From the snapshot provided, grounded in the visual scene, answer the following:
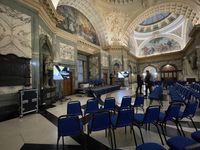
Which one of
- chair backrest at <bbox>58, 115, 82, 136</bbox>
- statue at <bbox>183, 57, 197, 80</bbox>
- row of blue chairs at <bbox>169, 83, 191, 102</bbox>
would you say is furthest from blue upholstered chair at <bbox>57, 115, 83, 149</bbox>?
statue at <bbox>183, 57, 197, 80</bbox>

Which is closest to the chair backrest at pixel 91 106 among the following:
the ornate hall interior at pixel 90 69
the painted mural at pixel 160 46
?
the ornate hall interior at pixel 90 69

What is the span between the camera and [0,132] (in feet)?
14.1

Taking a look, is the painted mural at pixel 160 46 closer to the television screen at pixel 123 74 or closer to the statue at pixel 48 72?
the television screen at pixel 123 74

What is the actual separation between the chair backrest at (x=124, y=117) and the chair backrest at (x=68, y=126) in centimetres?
85

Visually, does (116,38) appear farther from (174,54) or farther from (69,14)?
(174,54)

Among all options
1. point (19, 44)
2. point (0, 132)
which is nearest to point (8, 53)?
point (19, 44)

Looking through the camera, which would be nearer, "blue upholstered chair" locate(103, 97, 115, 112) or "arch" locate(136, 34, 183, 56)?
"blue upholstered chair" locate(103, 97, 115, 112)

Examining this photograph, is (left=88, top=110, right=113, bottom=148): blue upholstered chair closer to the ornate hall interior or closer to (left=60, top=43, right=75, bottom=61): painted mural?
the ornate hall interior

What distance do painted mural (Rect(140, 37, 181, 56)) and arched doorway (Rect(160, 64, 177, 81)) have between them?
10.5ft

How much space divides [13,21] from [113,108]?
5490mm

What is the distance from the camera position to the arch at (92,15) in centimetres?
1551

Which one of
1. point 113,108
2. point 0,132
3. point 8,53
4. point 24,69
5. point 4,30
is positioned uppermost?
point 4,30

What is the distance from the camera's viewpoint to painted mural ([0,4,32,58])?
19.4 ft

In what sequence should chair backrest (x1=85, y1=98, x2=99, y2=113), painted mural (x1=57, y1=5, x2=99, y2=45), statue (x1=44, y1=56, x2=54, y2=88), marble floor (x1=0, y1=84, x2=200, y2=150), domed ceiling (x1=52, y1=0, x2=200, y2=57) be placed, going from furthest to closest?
domed ceiling (x1=52, y1=0, x2=200, y2=57)
painted mural (x1=57, y1=5, x2=99, y2=45)
statue (x1=44, y1=56, x2=54, y2=88)
chair backrest (x1=85, y1=98, x2=99, y2=113)
marble floor (x1=0, y1=84, x2=200, y2=150)
